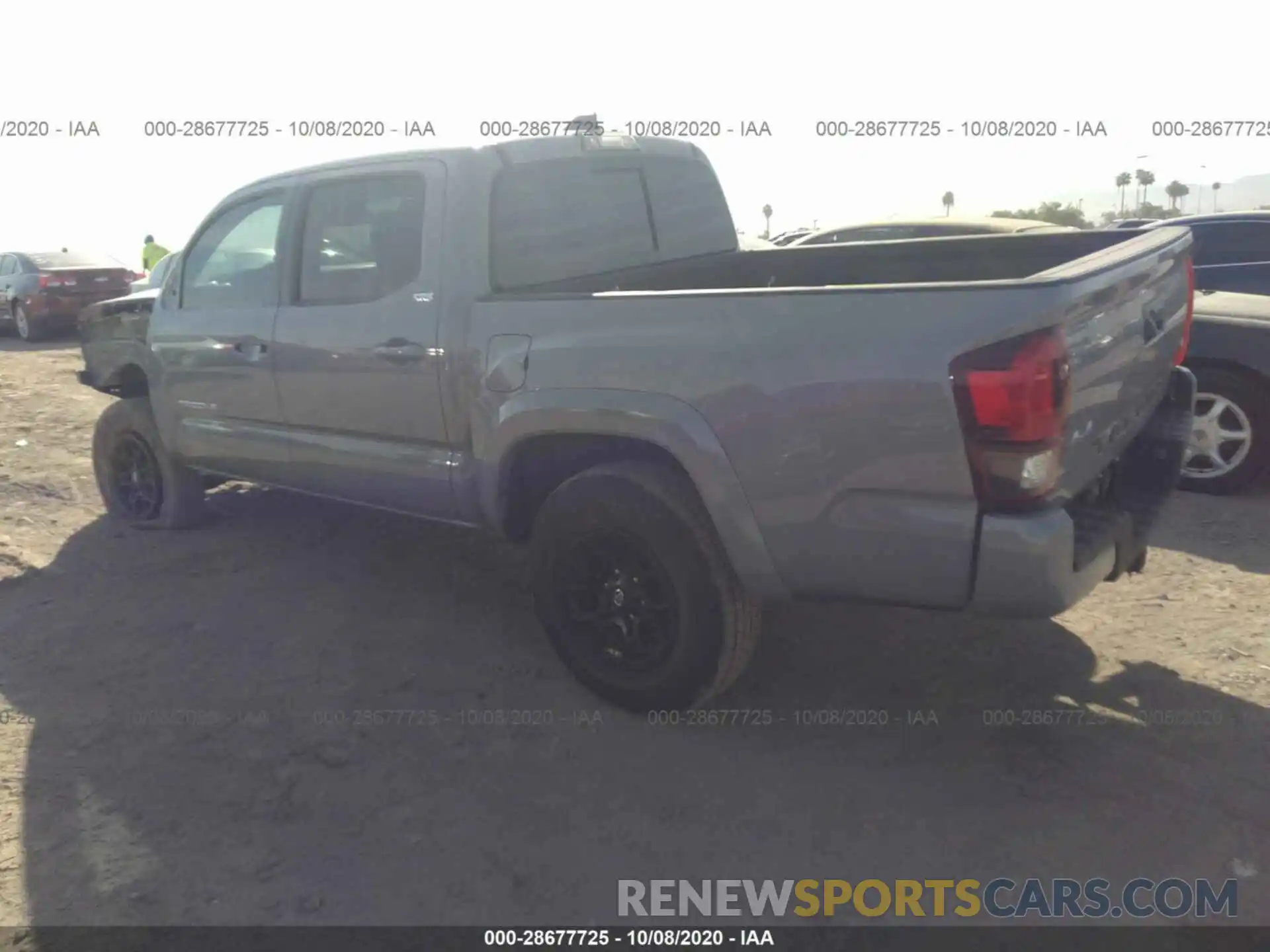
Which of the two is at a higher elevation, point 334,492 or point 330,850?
point 334,492

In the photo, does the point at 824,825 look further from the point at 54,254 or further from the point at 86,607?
the point at 54,254

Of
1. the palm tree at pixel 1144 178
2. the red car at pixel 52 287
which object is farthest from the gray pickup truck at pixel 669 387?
the palm tree at pixel 1144 178

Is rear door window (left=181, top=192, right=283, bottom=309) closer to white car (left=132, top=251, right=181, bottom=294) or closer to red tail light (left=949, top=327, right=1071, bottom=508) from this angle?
red tail light (left=949, top=327, right=1071, bottom=508)

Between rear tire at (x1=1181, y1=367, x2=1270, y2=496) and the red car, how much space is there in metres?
14.2

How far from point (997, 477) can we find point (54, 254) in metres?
16.2

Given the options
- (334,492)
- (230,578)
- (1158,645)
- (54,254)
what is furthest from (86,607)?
(54,254)

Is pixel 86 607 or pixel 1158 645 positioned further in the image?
pixel 86 607

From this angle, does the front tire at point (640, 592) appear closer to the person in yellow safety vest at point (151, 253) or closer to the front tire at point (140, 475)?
the front tire at point (140, 475)

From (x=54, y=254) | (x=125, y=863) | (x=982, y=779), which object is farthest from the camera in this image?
(x=54, y=254)

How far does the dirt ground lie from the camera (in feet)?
9.03

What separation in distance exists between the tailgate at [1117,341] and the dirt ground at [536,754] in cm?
93

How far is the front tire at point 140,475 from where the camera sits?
18.4 feet

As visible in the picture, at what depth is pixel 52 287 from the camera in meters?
14.5
